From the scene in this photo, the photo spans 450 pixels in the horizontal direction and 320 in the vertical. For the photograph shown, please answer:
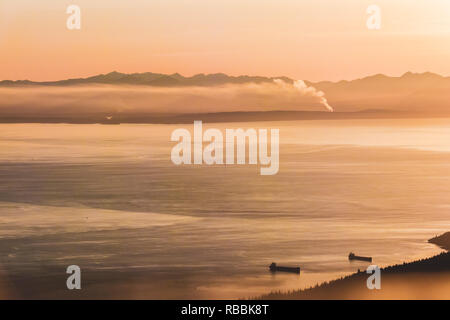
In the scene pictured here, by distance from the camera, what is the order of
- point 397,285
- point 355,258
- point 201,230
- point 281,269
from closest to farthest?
point 397,285, point 281,269, point 355,258, point 201,230

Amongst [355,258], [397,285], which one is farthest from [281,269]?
[397,285]

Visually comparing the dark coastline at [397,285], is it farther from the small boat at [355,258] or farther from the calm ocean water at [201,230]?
the small boat at [355,258]

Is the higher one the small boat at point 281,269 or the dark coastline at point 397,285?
the small boat at point 281,269

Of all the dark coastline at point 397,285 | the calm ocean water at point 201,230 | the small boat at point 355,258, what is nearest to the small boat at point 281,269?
the calm ocean water at point 201,230

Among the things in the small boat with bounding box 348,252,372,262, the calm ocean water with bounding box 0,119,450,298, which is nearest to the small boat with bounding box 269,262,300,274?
the calm ocean water with bounding box 0,119,450,298

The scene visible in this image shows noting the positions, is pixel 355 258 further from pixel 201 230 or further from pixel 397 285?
pixel 201 230

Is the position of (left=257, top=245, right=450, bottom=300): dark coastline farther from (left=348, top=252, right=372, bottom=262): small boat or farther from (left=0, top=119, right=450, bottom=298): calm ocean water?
(left=348, top=252, right=372, bottom=262): small boat

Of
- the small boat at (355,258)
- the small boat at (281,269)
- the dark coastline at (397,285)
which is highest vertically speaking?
the small boat at (355,258)

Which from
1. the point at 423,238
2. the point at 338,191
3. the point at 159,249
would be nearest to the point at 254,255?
the point at 159,249

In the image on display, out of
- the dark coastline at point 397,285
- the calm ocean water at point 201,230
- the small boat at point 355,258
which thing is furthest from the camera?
the small boat at point 355,258

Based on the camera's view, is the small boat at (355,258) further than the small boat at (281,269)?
Yes

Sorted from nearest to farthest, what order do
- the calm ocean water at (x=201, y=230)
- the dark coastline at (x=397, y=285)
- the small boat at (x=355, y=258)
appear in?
the dark coastline at (x=397, y=285), the calm ocean water at (x=201, y=230), the small boat at (x=355, y=258)

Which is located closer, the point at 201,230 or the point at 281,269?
the point at 281,269
